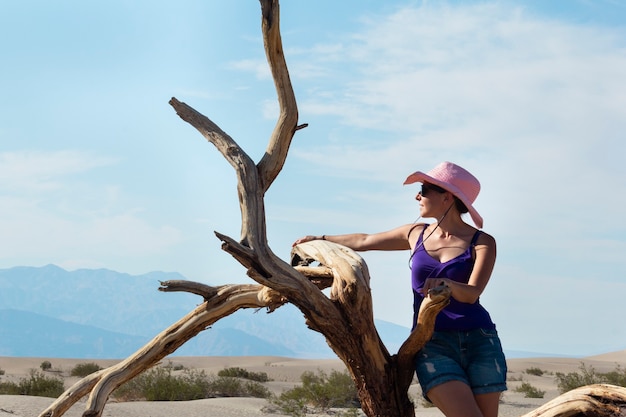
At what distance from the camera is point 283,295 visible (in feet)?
15.6

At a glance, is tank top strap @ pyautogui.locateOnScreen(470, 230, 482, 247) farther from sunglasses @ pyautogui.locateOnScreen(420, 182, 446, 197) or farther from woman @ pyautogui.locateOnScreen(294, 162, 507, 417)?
sunglasses @ pyautogui.locateOnScreen(420, 182, 446, 197)

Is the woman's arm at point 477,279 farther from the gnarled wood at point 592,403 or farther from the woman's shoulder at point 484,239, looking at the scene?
the gnarled wood at point 592,403

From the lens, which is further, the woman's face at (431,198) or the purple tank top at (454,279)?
the woman's face at (431,198)

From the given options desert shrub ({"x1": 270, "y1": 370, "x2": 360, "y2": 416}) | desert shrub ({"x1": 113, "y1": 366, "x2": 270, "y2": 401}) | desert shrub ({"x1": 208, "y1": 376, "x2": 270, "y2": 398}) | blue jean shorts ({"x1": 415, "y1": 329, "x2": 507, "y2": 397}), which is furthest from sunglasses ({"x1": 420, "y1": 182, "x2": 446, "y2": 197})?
desert shrub ({"x1": 208, "y1": 376, "x2": 270, "y2": 398})

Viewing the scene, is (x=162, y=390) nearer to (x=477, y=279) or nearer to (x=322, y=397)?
(x=322, y=397)

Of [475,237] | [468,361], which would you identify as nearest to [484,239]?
[475,237]

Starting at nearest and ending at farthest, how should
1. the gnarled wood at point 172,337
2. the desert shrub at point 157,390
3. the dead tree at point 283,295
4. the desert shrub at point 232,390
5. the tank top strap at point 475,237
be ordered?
the tank top strap at point 475,237, the dead tree at point 283,295, the gnarled wood at point 172,337, the desert shrub at point 157,390, the desert shrub at point 232,390

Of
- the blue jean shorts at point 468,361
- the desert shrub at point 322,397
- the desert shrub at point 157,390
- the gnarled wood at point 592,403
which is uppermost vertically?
the desert shrub at point 157,390

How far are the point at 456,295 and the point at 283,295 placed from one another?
1.12m

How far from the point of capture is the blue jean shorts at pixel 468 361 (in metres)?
4.13

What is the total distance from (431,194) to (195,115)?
1.68 meters

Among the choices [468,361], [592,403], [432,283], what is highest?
[432,283]

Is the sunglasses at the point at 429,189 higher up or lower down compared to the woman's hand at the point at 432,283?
higher up

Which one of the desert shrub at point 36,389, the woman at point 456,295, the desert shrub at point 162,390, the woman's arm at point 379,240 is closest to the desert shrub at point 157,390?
the desert shrub at point 162,390
